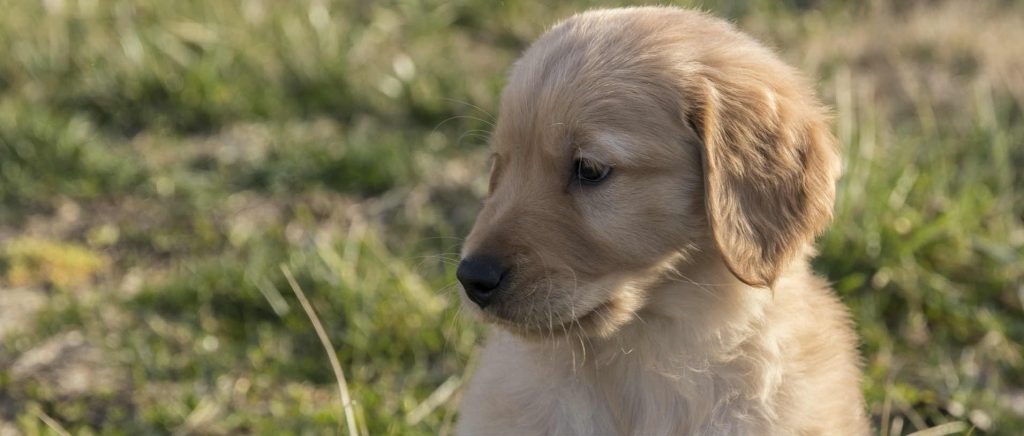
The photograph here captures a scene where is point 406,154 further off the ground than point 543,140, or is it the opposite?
point 543,140

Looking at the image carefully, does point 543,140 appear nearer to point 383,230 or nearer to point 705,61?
point 705,61

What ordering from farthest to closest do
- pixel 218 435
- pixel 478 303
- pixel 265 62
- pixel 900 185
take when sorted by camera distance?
pixel 265 62 → pixel 900 185 → pixel 218 435 → pixel 478 303

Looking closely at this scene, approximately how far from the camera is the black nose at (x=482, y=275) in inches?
117

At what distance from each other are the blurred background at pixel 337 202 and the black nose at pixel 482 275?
990 mm

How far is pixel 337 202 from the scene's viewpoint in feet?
19.5

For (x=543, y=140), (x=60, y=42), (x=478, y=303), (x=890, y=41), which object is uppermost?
(x=543, y=140)

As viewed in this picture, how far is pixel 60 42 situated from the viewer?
6.93 meters

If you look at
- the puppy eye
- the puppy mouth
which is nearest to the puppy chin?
the puppy mouth

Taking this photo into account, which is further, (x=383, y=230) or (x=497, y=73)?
(x=497, y=73)

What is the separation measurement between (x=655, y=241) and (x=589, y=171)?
0.79 feet

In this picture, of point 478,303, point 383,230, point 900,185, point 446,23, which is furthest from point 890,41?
point 478,303

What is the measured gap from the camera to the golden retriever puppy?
3072 millimetres

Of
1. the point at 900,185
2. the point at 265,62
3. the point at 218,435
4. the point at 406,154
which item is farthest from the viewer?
the point at 265,62

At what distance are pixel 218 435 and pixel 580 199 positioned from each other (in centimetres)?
194
